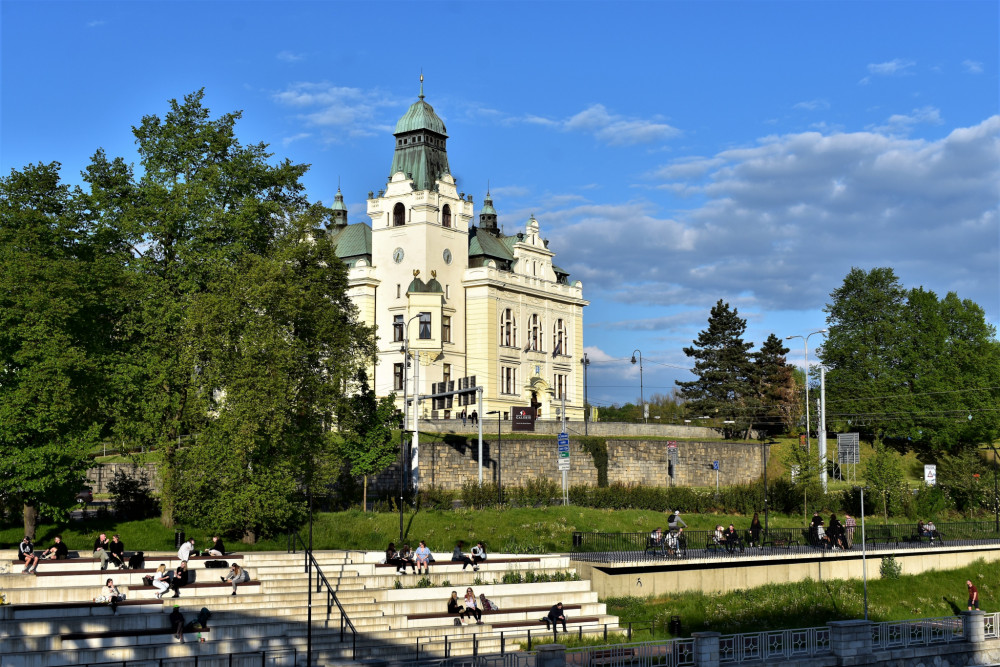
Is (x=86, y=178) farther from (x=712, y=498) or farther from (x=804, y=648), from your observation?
(x=712, y=498)

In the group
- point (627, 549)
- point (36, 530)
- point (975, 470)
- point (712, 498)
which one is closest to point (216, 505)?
point (36, 530)

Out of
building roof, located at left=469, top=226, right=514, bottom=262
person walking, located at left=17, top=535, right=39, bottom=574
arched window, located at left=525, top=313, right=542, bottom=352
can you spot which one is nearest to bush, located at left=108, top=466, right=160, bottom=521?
person walking, located at left=17, top=535, right=39, bottom=574

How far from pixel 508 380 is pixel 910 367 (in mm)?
28991

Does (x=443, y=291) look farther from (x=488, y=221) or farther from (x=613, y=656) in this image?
(x=613, y=656)

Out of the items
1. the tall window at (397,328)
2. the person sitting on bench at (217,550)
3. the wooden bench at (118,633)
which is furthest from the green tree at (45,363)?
the tall window at (397,328)

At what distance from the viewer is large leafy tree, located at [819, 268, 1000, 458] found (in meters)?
76.6

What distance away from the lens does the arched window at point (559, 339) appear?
8356cm

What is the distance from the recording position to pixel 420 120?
7881 cm

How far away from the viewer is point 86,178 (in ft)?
134

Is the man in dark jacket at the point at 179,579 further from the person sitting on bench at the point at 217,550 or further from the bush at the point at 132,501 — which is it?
the bush at the point at 132,501

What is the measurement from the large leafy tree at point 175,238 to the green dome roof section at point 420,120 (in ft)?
119

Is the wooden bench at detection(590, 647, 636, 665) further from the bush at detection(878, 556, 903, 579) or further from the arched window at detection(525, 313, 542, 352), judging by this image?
the arched window at detection(525, 313, 542, 352)

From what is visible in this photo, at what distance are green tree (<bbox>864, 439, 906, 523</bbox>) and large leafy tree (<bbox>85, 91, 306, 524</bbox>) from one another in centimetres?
3584

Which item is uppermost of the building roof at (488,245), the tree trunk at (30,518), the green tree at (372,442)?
the building roof at (488,245)
